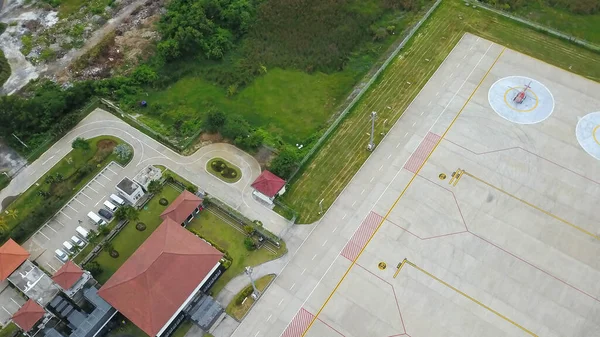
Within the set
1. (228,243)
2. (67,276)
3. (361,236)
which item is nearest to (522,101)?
(361,236)

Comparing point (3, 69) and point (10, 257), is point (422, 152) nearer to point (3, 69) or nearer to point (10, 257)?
point (10, 257)

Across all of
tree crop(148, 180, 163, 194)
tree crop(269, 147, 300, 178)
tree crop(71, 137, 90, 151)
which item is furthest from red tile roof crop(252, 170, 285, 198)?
tree crop(71, 137, 90, 151)

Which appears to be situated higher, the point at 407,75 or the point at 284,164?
the point at 407,75

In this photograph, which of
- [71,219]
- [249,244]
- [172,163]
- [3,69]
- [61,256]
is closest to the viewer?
[61,256]

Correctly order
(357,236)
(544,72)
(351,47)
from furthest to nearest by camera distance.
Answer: (351,47), (544,72), (357,236)

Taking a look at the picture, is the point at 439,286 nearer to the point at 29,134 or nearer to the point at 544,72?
the point at 544,72

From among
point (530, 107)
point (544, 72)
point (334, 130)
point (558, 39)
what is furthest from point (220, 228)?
point (558, 39)
